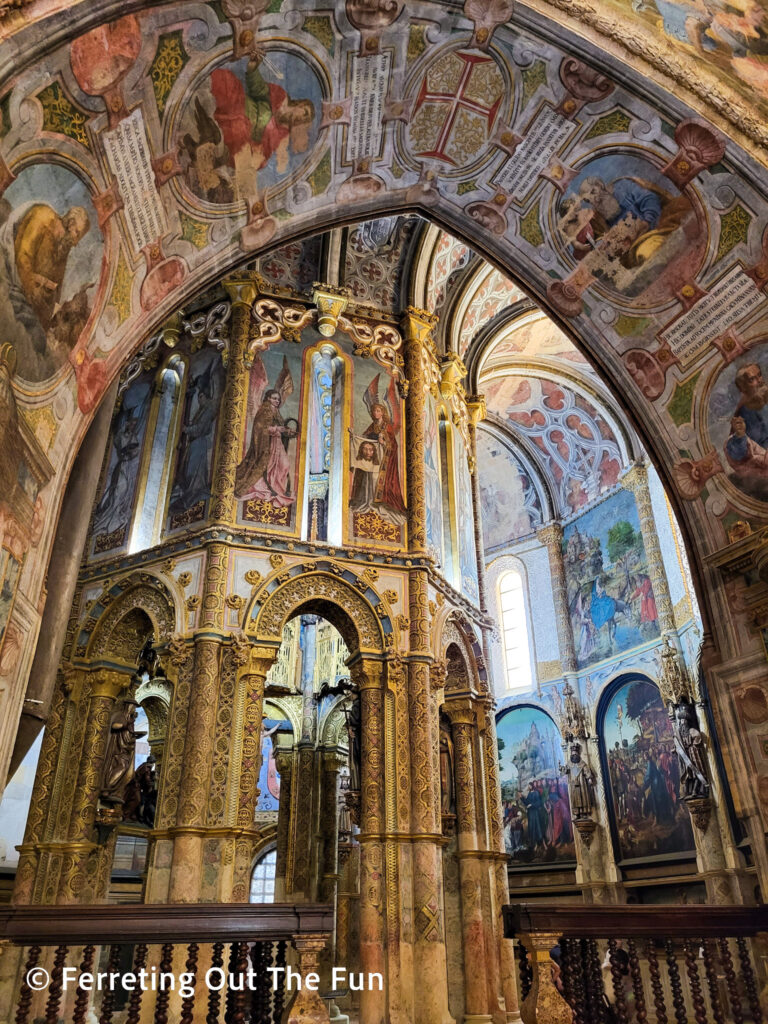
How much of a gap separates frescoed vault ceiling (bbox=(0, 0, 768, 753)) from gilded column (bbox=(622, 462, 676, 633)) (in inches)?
363

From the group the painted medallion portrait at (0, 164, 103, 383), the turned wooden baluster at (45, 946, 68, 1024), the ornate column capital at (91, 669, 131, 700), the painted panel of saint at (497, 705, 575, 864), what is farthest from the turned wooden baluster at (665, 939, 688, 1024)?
the painted panel of saint at (497, 705, 575, 864)

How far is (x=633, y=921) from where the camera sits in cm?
605

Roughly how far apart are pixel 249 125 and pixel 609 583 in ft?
49.0

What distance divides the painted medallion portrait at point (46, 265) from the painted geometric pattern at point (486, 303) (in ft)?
38.5

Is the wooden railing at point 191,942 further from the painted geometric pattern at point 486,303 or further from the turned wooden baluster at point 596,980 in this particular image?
the painted geometric pattern at point 486,303

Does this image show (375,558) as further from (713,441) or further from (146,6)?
(146,6)

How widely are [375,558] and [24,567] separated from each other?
7.65m

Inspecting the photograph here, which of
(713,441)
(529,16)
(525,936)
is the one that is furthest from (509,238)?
(525,936)

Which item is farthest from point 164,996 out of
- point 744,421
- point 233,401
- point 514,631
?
point 514,631

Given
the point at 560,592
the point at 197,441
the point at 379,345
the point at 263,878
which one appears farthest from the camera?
the point at 560,592

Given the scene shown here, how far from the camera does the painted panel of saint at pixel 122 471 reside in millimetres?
13977

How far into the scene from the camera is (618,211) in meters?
8.91

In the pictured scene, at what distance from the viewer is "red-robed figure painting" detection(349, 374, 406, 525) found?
1384 centimetres

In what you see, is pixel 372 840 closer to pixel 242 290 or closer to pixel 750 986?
pixel 750 986
